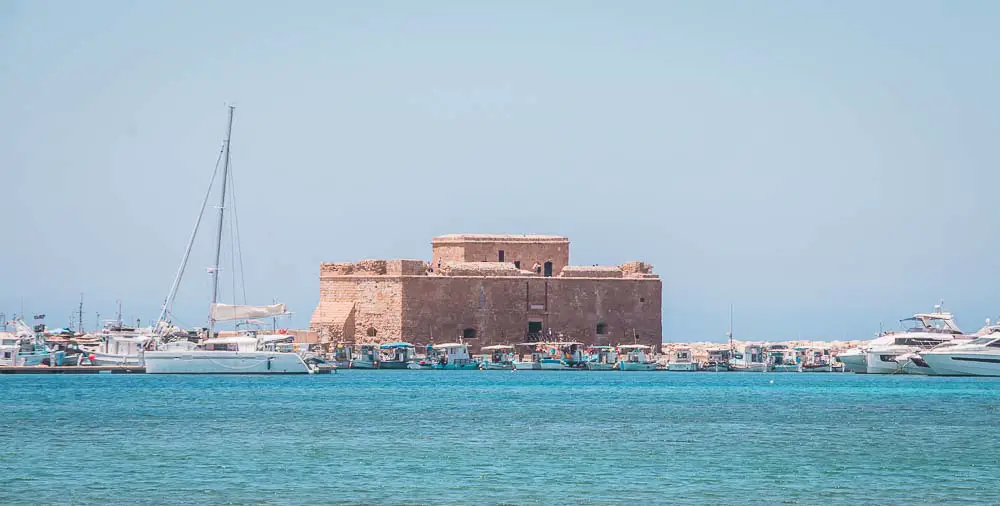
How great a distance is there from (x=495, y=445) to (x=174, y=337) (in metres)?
24.5

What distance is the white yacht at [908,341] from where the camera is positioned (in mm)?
50406

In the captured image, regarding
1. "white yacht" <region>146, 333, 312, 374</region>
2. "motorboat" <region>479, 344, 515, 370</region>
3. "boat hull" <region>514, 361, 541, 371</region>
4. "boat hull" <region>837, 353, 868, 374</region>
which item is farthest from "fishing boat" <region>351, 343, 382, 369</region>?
"boat hull" <region>837, 353, 868, 374</region>

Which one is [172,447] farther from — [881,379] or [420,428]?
[881,379]

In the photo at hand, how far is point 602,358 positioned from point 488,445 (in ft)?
99.2

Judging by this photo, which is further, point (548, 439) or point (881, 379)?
point (881, 379)

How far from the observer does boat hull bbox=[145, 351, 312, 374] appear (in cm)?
4378

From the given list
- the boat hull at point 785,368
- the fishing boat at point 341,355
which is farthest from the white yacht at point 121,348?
the boat hull at point 785,368

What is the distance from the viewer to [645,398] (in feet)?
124

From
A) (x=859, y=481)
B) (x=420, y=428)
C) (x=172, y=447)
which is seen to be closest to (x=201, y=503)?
(x=172, y=447)

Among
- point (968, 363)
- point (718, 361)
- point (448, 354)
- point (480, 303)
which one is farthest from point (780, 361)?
point (448, 354)

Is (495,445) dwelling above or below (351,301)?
below

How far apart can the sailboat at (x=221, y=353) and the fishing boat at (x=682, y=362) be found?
1477 centimetres

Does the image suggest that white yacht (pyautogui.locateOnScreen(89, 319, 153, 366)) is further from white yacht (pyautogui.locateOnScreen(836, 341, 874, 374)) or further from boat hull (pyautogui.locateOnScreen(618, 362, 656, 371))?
white yacht (pyautogui.locateOnScreen(836, 341, 874, 374))

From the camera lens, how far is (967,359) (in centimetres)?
4688
